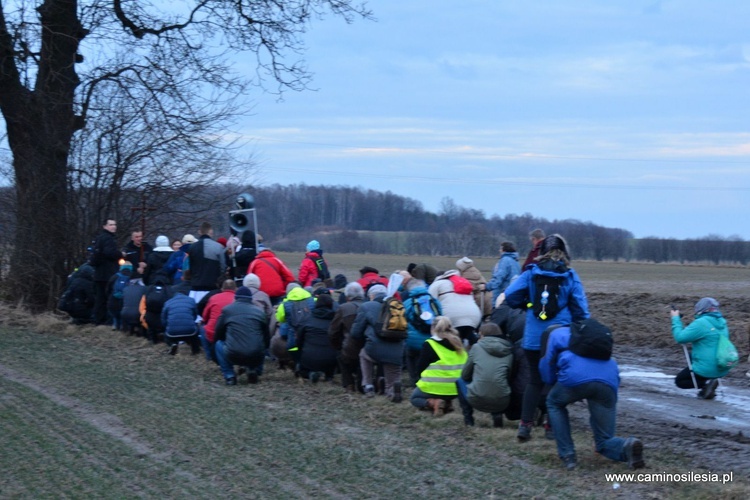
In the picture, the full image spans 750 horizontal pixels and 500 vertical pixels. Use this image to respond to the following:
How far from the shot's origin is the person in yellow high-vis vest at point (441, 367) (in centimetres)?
1000

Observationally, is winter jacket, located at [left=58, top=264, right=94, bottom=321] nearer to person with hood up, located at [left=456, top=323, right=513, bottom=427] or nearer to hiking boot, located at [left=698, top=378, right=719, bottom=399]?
person with hood up, located at [left=456, top=323, right=513, bottom=427]

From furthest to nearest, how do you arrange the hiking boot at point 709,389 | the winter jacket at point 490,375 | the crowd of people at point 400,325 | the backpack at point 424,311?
the hiking boot at point 709,389 → the backpack at point 424,311 → the winter jacket at point 490,375 → the crowd of people at point 400,325

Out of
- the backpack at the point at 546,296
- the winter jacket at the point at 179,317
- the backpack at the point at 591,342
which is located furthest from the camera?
the winter jacket at the point at 179,317

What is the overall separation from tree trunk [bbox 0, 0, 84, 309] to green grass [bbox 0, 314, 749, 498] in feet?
24.8

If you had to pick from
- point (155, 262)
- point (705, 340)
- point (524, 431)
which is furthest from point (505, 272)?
point (524, 431)

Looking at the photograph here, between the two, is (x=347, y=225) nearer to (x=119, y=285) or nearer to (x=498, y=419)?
(x=119, y=285)

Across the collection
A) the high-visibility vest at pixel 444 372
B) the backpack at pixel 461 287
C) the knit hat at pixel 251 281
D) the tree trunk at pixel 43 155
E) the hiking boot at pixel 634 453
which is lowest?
the hiking boot at pixel 634 453

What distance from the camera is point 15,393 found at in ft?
34.7

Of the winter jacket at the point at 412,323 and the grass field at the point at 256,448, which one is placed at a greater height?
the winter jacket at the point at 412,323

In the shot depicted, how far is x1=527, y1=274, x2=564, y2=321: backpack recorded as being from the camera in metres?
8.30

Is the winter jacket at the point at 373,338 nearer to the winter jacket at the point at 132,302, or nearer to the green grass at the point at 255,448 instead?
the green grass at the point at 255,448

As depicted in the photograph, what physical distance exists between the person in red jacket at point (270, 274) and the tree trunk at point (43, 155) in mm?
6579

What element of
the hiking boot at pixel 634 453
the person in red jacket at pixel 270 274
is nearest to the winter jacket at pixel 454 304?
the person in red jacket at pixel 270 274

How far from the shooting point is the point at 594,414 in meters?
7.70
